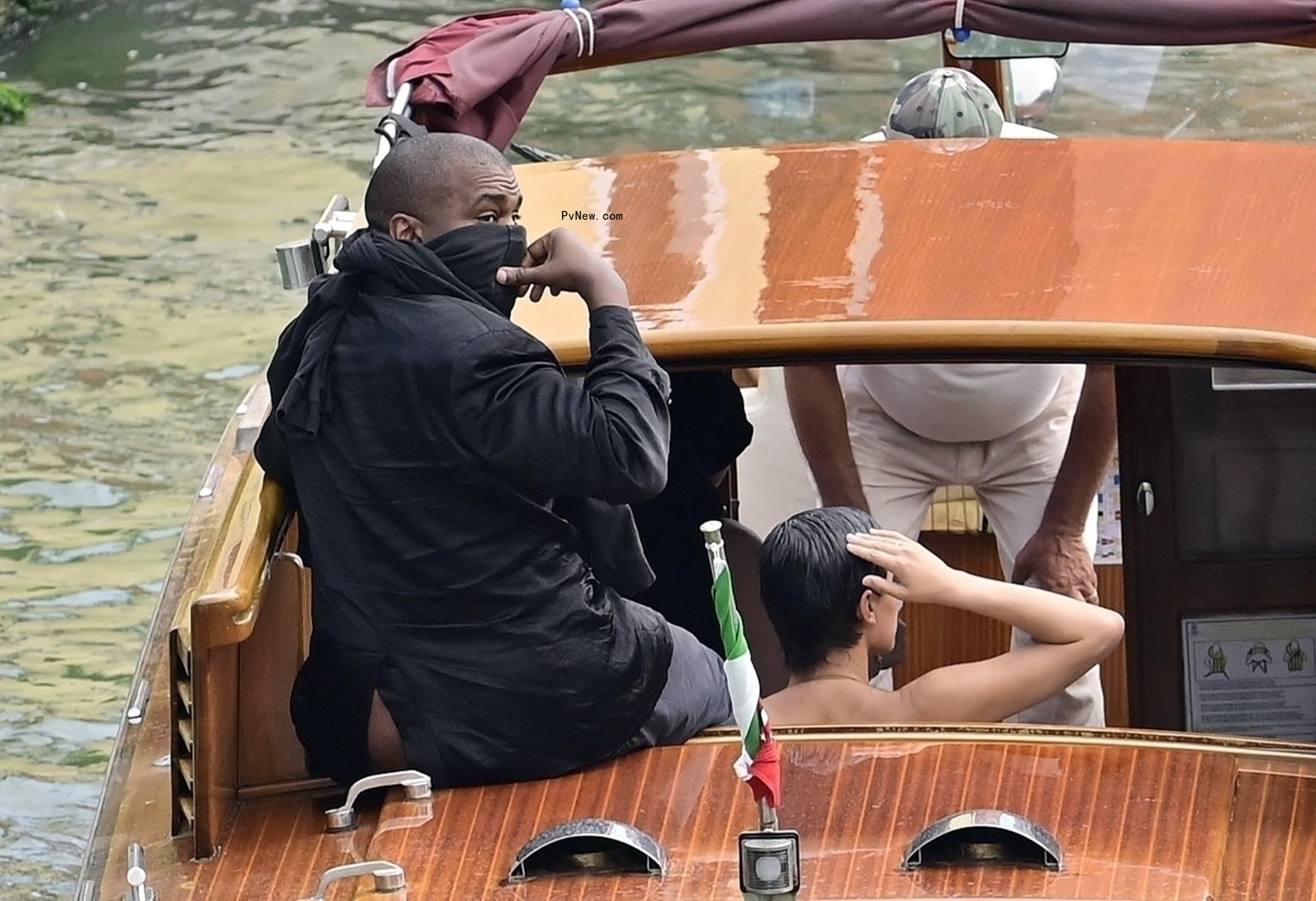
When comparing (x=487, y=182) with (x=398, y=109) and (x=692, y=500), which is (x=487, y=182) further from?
(x=398, y=109)

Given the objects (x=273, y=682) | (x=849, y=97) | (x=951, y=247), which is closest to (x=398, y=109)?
(x=951, y=247)

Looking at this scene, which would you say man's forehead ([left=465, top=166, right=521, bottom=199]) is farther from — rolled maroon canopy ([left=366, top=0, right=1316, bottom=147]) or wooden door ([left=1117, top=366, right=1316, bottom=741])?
rolled maroon canopy ([left=366, top=0, right=1316, bottom=147])

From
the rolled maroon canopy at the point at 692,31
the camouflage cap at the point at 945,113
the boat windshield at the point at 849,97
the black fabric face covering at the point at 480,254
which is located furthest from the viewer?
the boat windshield at the point at 849,97

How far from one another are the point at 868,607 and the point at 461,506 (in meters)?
0.69

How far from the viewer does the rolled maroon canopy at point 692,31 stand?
15.5 feet

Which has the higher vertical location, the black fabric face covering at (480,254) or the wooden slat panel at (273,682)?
the black fabric face covering at (480,254)

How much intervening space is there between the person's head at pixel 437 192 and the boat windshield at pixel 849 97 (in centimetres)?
1252

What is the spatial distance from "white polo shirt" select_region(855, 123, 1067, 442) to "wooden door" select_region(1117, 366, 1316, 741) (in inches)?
10.1

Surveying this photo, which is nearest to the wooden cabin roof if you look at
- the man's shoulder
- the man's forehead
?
the man's forehead

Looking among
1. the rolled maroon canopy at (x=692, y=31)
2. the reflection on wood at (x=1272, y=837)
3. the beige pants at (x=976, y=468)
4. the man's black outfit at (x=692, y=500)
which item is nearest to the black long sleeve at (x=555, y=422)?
the reflection on wood at (x=1272, y=837)

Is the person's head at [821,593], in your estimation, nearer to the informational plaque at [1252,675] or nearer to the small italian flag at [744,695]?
the small italian flag at [744,695]

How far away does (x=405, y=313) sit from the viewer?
2.67 meters

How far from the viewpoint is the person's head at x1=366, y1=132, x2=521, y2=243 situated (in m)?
2.78

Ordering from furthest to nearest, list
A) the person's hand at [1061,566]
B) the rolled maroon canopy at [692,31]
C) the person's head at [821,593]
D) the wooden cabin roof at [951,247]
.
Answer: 1. the rolled maroon canopy at [692,31]
2. the person's hand at [1061,566]
3. the wooden cabin roof at [951,247]
4. the person's head at [821,593]
